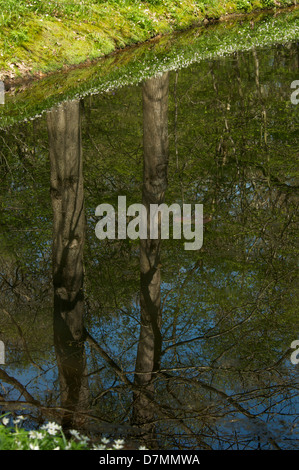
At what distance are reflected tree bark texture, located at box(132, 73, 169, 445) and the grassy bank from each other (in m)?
3.90

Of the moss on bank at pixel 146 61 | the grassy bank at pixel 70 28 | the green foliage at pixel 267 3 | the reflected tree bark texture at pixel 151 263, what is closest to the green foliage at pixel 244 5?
the moss on bank at pixel 146 61

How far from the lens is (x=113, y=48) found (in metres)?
20.7

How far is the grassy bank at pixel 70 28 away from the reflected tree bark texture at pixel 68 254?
4528mm

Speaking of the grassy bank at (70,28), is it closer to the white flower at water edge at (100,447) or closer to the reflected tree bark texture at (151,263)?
the reflected tree bark texture at (151,263)

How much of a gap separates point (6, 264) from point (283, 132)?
26.1ft

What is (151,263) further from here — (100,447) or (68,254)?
(100,447)

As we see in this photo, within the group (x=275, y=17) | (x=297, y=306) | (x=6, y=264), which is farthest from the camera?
(x=275, y=17)

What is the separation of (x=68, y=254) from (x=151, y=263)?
1.19 metres

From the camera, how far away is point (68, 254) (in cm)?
874

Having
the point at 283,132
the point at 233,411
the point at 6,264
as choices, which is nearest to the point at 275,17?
the point at 283,132

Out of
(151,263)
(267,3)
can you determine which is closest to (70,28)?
(151,263)

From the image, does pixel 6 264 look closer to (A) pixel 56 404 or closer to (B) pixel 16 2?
(A) pixel 56 404

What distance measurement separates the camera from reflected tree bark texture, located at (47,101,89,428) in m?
5.97

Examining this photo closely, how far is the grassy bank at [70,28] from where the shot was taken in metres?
16.5
